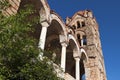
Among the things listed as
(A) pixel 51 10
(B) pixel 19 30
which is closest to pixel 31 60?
(B) pixel 19 30

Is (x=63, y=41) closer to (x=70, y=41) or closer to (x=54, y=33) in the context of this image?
(x=70, y=41)

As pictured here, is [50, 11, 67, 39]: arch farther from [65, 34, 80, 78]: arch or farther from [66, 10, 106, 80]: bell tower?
[66, 10, 106, 80]: bell tower

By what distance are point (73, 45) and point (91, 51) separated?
522 cm

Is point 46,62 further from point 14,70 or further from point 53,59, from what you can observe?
point 14,70

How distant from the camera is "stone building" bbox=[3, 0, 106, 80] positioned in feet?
45.3

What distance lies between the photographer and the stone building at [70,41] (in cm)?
1380

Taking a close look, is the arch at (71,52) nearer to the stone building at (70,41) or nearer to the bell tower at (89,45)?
the stone building at (70,41)

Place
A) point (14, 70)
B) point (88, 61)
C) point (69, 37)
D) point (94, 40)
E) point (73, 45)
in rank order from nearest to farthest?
1. point (14, 70)
2. point (69, 37)
3. point (73, 45)
4. point (88, 61)
5. point (94, 40)

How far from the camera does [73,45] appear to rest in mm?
18938

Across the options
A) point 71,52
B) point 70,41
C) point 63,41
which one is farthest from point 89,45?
point 63,41

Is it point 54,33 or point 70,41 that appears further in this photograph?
point 54,33

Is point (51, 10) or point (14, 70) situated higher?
point (51, 10)

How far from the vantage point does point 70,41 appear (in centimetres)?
1861

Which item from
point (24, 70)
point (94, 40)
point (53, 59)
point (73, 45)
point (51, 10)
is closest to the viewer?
point (24, 70)
